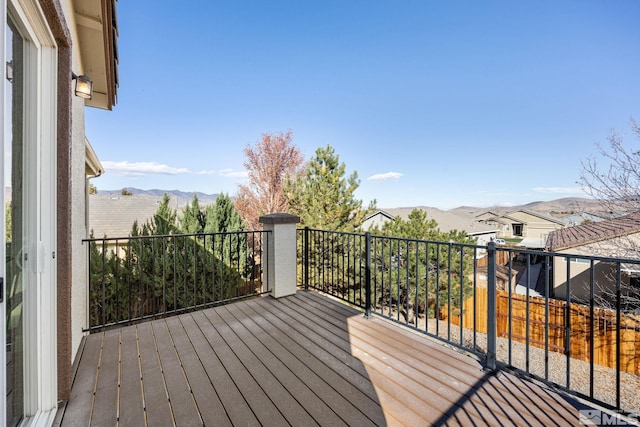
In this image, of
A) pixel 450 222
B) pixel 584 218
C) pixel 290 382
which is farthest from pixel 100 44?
pixel 450 222

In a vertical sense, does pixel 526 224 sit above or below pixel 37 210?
below

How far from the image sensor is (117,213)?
11.9 meters

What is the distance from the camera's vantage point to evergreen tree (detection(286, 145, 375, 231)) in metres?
9.60

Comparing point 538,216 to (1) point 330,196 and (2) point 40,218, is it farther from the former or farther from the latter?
(2) point 40,218

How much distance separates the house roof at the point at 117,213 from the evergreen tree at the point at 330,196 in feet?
17.1

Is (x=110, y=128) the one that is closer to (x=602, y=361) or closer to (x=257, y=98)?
(x=257, y=98)

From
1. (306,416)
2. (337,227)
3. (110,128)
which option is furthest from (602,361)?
(110,128)

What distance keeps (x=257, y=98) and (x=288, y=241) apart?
492 inches

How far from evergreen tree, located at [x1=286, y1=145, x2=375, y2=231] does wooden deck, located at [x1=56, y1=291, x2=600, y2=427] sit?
264 inches

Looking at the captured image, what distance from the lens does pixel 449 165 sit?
24.2 meters

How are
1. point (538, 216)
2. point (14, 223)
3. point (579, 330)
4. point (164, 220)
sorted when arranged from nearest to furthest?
point (14, 223), point (164, 220), point (579, 330), point (538, 216)

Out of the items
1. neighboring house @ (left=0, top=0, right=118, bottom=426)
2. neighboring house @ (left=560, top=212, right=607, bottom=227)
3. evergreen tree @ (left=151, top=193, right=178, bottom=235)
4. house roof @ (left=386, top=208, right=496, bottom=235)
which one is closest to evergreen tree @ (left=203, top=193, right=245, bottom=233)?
evergreen tree @ (left=151, top=193, right=178, bottom=235)

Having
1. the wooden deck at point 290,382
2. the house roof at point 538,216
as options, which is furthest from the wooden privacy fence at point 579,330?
the house roof at point 538,216

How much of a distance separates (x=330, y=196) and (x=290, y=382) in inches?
310
